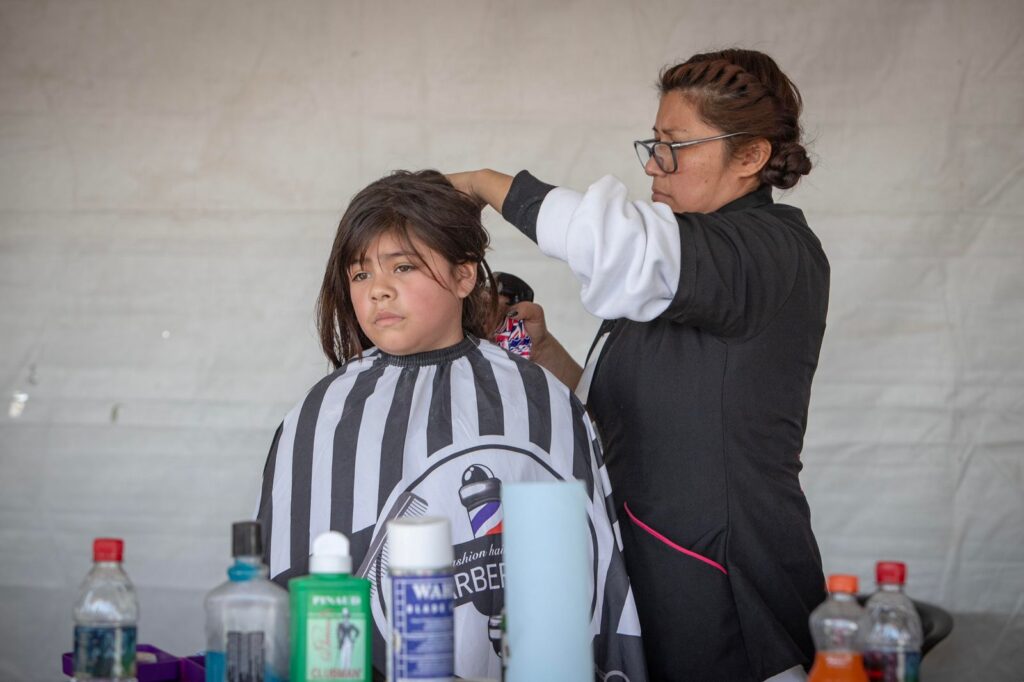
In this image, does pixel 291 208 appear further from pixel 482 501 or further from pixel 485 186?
pixel 482 501

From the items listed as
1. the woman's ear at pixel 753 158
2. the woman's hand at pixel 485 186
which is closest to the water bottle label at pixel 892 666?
the woman's hand at pixel 485 186

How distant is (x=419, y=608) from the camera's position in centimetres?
118

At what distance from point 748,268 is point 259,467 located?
2120 mm

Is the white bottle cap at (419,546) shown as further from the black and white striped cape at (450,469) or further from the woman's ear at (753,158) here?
the woman's ear at (753,158)

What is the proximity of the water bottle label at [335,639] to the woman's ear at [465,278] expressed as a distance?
3.21 ft

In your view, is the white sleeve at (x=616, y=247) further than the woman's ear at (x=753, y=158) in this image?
No

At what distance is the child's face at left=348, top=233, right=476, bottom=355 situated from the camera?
2004mm

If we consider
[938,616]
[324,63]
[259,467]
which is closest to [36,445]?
[259,467]

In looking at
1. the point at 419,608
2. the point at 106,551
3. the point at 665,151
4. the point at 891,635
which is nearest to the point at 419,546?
the point at 419,608

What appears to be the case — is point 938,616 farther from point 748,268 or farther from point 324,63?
point 324,63

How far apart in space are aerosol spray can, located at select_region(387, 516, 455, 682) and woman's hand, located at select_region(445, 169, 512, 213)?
749 mm

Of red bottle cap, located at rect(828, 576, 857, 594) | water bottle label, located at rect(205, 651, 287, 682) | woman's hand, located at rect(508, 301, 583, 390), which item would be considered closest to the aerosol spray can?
water bottle label, located at rect(205, 651, 287, 682)

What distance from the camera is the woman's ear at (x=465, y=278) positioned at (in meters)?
2.10

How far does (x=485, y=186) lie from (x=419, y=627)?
36.4 inches
